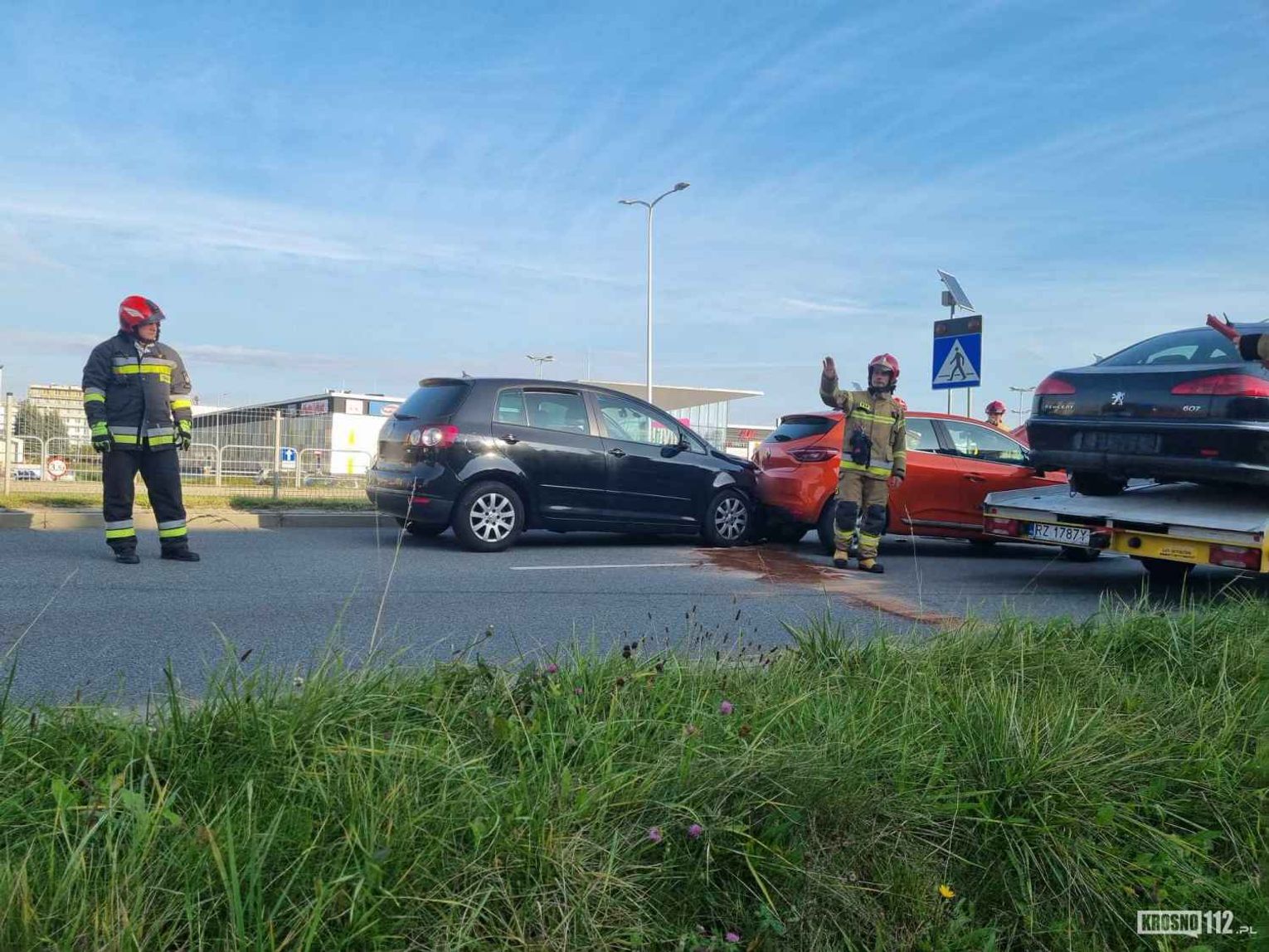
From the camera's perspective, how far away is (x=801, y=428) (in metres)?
10.8

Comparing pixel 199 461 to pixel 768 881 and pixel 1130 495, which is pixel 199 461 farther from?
pixel 768 881

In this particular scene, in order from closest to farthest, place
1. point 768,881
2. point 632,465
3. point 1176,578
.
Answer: point 768,881 < point 1176,578 < point 632,465

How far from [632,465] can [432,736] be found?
25.0 feet

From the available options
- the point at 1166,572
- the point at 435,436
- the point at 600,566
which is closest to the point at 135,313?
the point at 435,436

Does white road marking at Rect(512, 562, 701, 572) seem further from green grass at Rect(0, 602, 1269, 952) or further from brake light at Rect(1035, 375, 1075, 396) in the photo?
green grass at Rect(0, 602, 1269, 952)

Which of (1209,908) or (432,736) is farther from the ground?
(432,736)

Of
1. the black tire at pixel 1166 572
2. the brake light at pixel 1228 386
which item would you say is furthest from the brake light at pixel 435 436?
the black tire at pixel 1166 572

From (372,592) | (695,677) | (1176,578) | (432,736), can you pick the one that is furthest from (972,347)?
→ (432,736)

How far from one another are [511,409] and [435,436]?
0.84m

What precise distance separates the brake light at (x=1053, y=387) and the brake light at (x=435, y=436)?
16.9ft

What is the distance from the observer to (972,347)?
13594mm

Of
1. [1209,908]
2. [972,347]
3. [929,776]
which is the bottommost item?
[1209,908]

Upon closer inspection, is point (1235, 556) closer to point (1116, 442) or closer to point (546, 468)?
point (1116, 442)

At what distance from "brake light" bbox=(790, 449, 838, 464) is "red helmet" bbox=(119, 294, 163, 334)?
6079 mm
